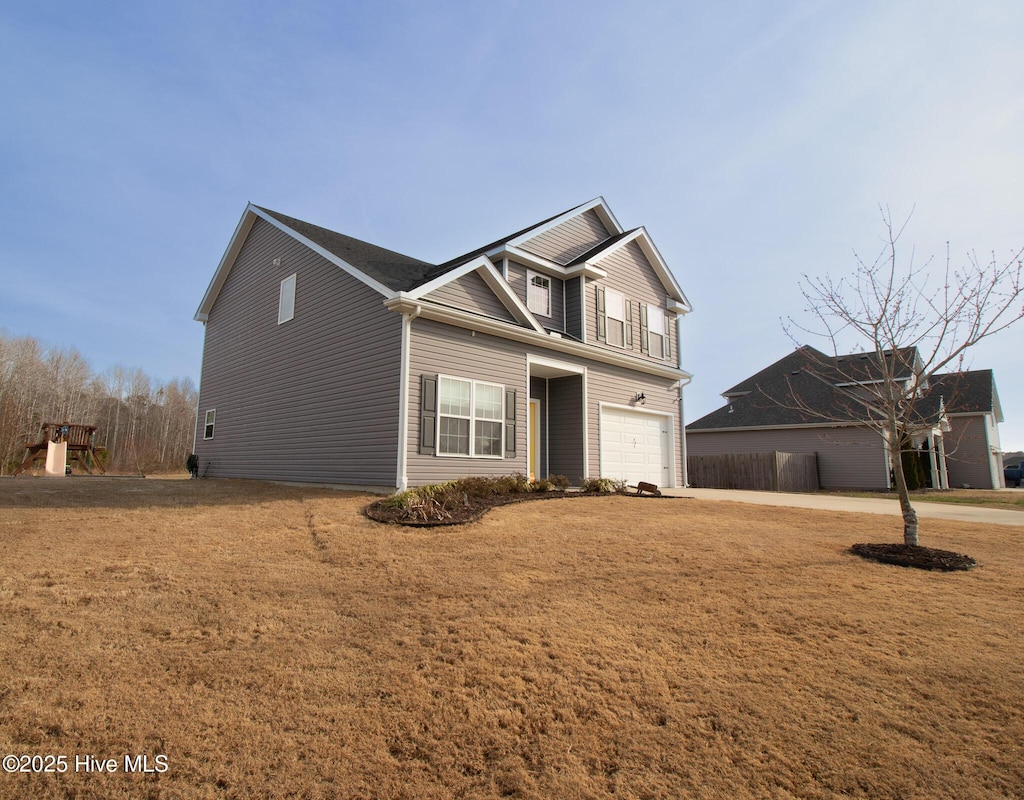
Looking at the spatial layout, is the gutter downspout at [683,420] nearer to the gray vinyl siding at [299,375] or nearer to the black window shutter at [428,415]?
the black window shutter at [428,415]

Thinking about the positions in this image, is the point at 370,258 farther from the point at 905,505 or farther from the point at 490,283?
the point at 905,505

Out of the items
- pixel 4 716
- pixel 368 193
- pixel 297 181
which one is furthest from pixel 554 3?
pixel 4 716

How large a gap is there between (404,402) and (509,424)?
2756 millimetres

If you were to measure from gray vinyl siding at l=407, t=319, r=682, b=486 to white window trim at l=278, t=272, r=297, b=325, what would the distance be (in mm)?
5049

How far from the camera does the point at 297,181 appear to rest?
15875 mm

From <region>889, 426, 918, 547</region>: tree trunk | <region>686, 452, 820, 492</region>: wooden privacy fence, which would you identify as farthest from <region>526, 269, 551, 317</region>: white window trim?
<region>889, 426, 918, 547</region>: tree trunk

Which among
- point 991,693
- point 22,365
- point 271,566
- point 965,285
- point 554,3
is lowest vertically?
point 991,693

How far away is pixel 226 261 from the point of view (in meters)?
16.8

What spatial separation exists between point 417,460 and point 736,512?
5747 mm

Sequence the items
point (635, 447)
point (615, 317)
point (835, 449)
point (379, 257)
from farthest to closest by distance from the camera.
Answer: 1. point (835, 449)
2. point (615, 317)
3. point (635, 447)
4. point (379, 257)

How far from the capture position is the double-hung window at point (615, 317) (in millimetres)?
15781

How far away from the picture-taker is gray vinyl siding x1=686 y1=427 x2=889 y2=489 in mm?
22297

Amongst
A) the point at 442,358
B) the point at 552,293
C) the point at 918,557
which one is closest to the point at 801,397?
the point at 552,293

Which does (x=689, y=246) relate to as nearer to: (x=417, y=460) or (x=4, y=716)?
(x=417, y=460)
